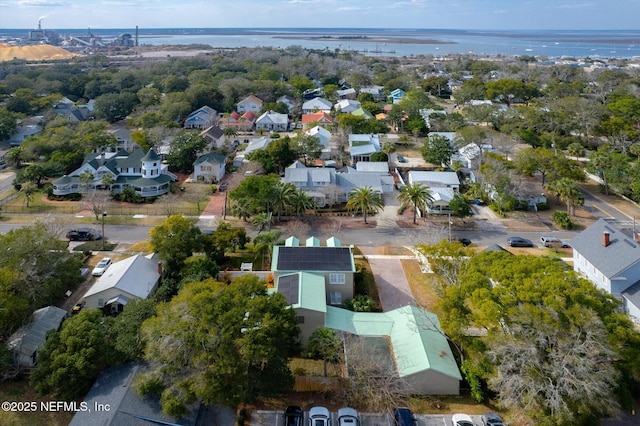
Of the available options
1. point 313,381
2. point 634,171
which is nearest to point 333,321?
point 313,381

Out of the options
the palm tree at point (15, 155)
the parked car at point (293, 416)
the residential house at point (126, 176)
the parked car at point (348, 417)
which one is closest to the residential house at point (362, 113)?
the residential house at point (126, 176)

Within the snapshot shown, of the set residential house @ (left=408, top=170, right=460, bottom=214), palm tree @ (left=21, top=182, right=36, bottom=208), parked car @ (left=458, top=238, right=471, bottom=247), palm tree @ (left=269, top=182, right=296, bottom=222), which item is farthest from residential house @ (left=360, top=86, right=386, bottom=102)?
palm tree @ (left=21, top=182, right=36, bottom=208)

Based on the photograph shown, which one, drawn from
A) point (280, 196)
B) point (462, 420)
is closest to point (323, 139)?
point (280, 196)

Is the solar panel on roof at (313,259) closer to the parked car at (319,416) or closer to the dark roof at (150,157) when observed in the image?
the parked car at (319,416)

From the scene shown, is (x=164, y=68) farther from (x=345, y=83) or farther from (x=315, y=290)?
(x=315, y=290)

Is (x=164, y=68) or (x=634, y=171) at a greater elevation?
(x=164, y=68)

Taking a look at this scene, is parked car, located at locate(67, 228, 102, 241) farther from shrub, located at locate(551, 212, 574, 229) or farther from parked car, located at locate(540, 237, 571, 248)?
shrub, located at locate(551, 212, 574, 229)

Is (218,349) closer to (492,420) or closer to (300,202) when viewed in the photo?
(492,420)
